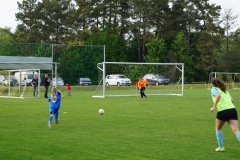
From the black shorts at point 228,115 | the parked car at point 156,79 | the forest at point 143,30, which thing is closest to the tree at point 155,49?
the forest at point 143,30

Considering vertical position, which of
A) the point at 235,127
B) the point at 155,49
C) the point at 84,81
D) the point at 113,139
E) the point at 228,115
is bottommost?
the point at 113,139

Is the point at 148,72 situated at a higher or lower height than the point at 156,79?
higher

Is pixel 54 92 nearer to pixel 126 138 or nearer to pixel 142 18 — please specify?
pixel 126 138

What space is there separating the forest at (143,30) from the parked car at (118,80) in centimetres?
2745

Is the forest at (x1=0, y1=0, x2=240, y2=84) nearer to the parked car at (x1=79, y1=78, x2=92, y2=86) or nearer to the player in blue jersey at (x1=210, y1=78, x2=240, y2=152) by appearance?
the parked car at (x1=79, y1=78, x2=92, y2=86)

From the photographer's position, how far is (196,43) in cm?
7656

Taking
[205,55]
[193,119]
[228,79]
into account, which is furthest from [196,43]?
[193,119]

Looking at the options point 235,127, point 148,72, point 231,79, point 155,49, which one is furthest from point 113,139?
point 155,49

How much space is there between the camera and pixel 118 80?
133 feet

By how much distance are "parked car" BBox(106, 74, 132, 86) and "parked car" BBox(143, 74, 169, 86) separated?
5.83 feet

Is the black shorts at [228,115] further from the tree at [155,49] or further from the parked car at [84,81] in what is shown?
the tree at [155,49]

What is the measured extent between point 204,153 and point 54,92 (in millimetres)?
6516

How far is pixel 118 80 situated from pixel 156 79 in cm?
361

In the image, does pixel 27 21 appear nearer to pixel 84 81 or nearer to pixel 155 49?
pixel 155 49
